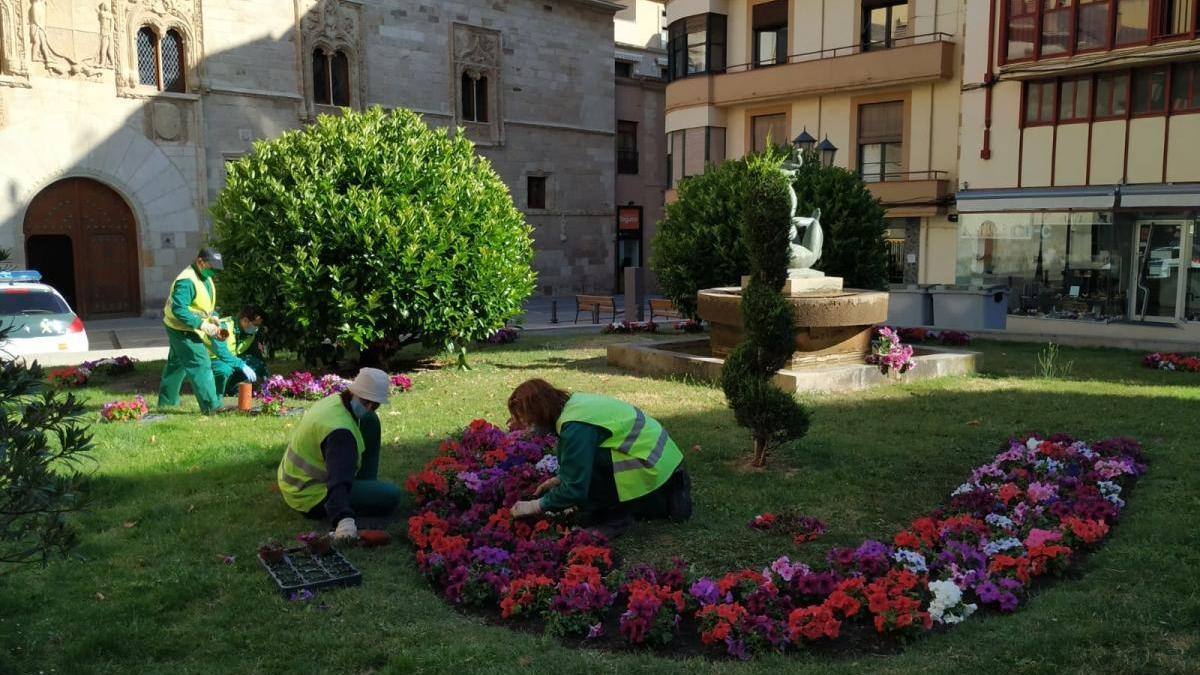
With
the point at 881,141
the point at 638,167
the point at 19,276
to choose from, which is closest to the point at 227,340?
the point at 19,276

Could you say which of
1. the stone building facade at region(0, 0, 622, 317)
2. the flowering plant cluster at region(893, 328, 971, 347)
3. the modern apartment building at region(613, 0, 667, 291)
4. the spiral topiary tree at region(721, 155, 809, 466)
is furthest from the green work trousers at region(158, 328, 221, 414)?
the modern apartment building at region(613, 0, 667, 291)

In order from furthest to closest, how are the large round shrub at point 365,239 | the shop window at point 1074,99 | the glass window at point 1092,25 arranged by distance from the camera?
the shop window at point 1074,99, the glass window at point 1092,25, the large round shrub at point 365,239

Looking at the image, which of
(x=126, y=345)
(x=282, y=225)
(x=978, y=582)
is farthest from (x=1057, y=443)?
(x=126, y=345)

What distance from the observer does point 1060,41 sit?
21500 millimetres

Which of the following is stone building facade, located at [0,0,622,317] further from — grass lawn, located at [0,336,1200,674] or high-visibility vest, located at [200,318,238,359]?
grass lawn, located at [0,336,1200,674]

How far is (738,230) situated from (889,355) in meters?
5.42

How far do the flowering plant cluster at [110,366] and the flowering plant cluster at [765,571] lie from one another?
Result: 26.6 ft

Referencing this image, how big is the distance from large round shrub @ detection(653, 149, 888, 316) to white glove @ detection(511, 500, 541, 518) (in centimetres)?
1132

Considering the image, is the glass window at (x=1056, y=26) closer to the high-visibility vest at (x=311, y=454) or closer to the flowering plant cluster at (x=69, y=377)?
the flowering plant cluster at (x=69, y=377)

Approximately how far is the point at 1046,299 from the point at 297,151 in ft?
57.3

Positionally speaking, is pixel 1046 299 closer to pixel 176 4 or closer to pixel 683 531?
pixel 683 531

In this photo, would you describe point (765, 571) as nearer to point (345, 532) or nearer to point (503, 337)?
point (345, 532)

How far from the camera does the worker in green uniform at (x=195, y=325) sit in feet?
31.5

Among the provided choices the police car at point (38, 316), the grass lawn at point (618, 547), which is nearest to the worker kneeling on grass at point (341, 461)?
the grass lawn at point (618, 547)
